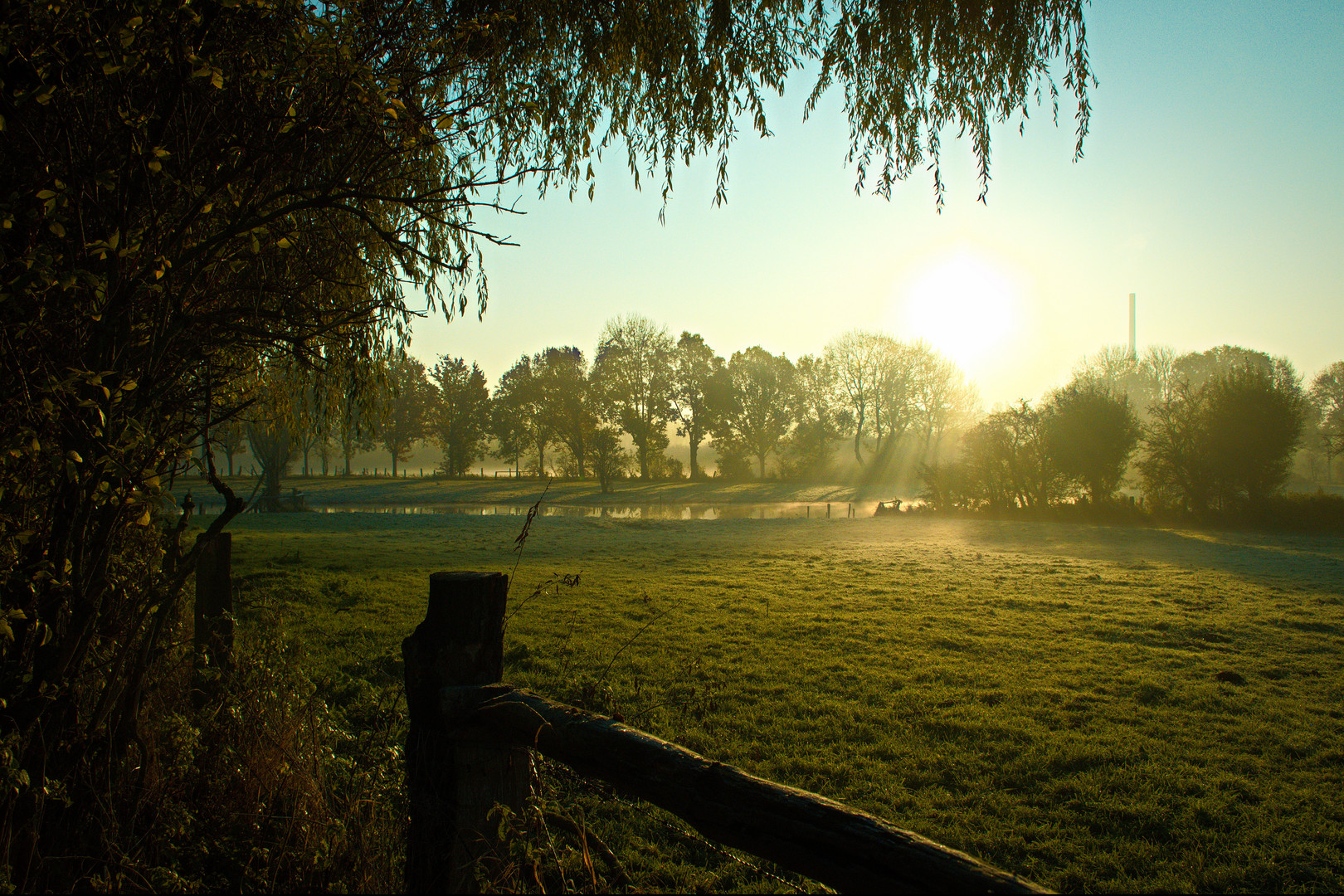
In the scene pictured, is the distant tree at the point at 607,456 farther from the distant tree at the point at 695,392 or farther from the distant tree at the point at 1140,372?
the distant tree at the point at 1140,372

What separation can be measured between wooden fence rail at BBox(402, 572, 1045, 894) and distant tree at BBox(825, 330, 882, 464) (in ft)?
220

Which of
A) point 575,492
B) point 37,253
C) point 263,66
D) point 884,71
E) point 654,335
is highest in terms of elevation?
point 654,335

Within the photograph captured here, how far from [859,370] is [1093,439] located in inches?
1375

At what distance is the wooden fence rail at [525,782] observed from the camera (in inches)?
70.2

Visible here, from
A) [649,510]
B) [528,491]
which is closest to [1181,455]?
[649,510]

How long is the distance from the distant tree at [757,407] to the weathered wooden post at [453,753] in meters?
68.8

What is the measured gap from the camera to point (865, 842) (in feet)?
5.91

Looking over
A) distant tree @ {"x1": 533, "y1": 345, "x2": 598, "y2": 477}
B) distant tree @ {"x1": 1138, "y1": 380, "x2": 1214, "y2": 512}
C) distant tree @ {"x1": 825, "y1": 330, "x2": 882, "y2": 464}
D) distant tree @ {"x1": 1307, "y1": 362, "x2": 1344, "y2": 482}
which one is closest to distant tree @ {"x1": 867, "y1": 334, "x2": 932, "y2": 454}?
distant tree @ {"x1": 825, "y1": 330, "x2": 882, "y2": 464}

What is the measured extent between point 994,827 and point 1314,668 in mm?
6396

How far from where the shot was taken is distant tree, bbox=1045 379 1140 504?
32875 mm

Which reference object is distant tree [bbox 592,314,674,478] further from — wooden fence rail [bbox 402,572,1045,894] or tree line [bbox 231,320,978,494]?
wooden fence rail [bbox 402,572,1045,894]

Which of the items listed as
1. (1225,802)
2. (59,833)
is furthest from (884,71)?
(59,833)

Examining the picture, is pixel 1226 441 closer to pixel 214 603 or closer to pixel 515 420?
pixel 214 603

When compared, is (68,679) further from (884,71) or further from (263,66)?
(884,71)
